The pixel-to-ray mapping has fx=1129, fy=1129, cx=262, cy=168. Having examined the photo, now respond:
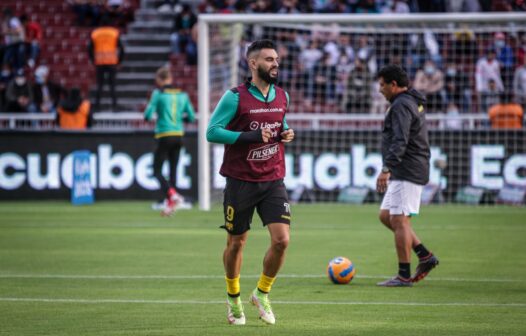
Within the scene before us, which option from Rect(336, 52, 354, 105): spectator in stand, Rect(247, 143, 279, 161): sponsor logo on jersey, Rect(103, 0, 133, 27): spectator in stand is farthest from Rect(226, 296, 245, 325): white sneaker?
Rect(103, 0, 133, 27): spectator in stand

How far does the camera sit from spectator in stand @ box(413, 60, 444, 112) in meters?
23.5

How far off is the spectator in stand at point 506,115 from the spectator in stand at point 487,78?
2.67 ft

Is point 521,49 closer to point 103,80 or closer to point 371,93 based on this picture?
point 371,93

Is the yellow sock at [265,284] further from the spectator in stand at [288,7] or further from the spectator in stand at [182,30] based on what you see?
the spectator in stand at [182,30]

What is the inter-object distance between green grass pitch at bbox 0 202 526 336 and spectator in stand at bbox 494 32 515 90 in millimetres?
4011

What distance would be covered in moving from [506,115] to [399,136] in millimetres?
11327

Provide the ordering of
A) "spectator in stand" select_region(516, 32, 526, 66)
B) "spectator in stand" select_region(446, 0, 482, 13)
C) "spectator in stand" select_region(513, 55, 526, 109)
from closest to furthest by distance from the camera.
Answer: "spectator in stand" select_region(513, 55, 526, 109), "spectator in stand" select_region(516, 32, 526, 66), "spectator in stand" select_region(446, 0, 482, 13)

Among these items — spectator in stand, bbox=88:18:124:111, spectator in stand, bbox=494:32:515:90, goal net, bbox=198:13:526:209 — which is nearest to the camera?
goal net, bbox=198:13:526:209

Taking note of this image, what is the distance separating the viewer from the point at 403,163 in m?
11.6

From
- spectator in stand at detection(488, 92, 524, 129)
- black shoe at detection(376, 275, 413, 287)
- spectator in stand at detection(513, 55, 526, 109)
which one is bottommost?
black shoe at detection(376, 275, 413, 287)

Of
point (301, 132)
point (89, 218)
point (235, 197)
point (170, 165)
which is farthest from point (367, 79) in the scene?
point (235, 197)

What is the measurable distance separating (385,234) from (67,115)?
981 cm

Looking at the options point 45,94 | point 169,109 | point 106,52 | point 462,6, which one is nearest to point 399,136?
point 169,109

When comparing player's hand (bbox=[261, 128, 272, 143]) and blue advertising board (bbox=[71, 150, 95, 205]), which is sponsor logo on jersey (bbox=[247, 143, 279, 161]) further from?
blue advertising board (bbox=[71, 150, 95, 205])
